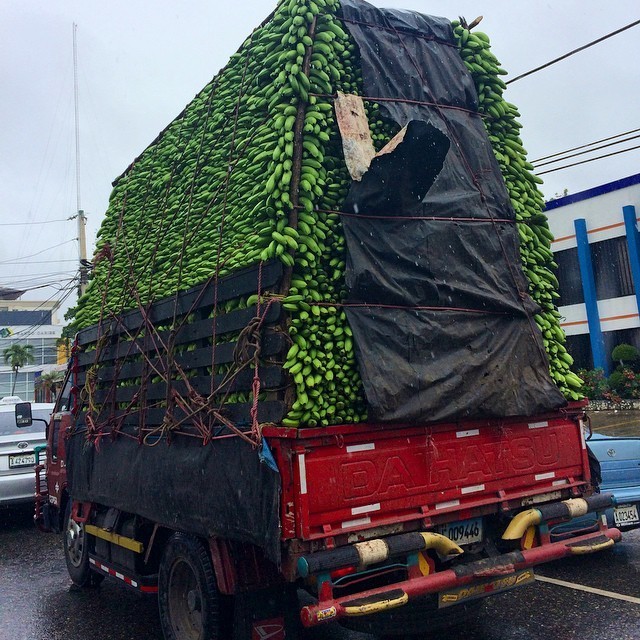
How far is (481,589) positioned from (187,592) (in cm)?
194

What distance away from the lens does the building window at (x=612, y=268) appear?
72.6 feet

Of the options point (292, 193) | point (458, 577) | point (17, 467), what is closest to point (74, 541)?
point (17, 467)

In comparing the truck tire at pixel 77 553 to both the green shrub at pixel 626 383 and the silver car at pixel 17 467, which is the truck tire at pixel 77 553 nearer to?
the silver car at pixel 17 467

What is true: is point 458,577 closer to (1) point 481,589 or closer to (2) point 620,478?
(1) point 481,589

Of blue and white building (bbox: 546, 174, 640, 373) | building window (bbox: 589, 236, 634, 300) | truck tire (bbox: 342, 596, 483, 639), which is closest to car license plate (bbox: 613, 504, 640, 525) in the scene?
truck tire (bbox: 342, 596, 483, 639)

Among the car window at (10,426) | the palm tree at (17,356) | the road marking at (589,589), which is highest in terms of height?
the palm tree at (17,356)

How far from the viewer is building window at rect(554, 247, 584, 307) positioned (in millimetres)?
23484

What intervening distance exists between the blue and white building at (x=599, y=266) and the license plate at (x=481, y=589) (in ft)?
63.3

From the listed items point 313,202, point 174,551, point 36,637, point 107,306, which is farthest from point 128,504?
point 313,202

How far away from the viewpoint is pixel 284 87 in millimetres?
4227

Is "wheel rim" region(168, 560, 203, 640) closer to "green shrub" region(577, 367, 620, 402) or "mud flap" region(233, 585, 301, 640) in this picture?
"mud flap" region(233, 585, 301, 640)

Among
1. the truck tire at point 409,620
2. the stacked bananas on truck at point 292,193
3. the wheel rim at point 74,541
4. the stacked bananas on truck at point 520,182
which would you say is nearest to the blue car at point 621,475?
the stacked bananas on truck at point 520,182

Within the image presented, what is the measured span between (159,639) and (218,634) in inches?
52.7

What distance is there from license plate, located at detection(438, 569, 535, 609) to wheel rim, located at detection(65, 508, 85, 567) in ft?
12.7
